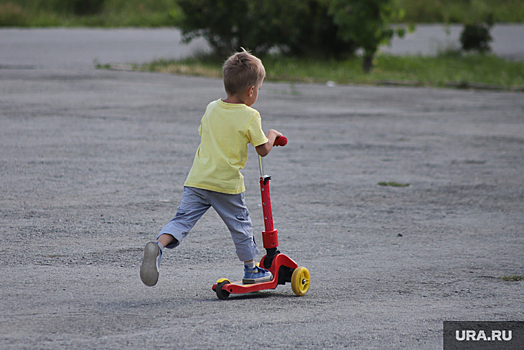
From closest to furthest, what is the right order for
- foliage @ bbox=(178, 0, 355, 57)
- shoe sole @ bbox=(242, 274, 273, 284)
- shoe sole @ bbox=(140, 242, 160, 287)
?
1. shoe sole @ bbox=(140, 242, 160, 287)
2. shoe sole @ bbox=(242, 274, 273, 284)
3. foliage @ bbox=(178, 0, 355, 57)

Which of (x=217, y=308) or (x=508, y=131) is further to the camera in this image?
(x=508, y=131)

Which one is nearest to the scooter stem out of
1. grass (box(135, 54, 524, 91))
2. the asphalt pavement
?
the asphalt pavement

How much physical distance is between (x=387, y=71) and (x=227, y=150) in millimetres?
18508

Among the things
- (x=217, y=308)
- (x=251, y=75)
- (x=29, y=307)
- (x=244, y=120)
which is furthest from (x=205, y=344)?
(x=251, y=75)

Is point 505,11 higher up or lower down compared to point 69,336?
higher up

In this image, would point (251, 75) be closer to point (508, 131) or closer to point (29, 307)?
point (29, 307)

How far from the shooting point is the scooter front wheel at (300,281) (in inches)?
176

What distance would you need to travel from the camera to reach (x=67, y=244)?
5.44 metres

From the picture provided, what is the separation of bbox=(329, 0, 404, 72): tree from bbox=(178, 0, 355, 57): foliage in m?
1.04

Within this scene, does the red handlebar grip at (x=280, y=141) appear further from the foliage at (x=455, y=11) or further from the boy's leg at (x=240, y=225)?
the foliage at (x=455, y=11)

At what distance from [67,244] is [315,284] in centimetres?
206

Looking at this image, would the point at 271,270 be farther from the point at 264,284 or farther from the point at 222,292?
the point at 222,292

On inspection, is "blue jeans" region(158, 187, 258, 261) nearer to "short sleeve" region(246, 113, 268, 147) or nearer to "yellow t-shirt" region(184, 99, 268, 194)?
"yellow t-shirt" region(184, 99, 268, 194)

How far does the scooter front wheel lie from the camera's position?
4480mm
